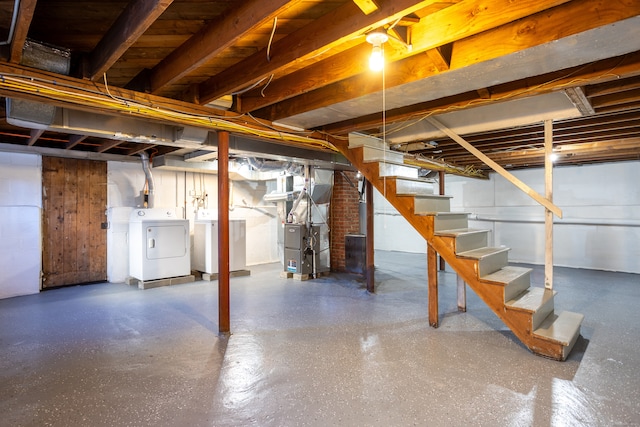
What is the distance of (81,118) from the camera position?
10.4 ft

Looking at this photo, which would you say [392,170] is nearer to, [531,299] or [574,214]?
[531,299]

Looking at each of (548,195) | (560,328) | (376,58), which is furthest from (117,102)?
(560,328)

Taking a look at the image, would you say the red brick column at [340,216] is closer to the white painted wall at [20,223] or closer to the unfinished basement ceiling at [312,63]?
the unfinished basement ceiling at [312,63]

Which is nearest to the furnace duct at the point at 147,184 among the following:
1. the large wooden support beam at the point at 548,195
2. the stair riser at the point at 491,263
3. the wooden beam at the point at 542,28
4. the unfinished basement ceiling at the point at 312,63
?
the unfinished basement ceiling at the point at 312,63

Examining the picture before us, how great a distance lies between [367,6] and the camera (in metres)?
1.59

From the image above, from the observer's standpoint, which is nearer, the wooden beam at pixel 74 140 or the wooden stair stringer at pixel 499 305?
the wooden stair stringer at pixel 499 305

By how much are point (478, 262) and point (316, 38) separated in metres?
2.26

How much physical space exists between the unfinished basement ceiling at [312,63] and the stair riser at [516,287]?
1.50m

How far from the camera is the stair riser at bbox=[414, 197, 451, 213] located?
3371 mm

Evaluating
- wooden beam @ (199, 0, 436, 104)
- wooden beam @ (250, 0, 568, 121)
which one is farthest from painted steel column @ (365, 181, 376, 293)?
wooden beam @ (199, 0, 436, 104)

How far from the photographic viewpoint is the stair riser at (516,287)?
2908mm

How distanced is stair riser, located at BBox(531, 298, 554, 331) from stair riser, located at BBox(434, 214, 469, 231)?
3.41ft

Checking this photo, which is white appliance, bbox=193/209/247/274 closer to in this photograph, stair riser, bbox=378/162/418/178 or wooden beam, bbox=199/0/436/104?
stair riser, bbox=378/162/418/178

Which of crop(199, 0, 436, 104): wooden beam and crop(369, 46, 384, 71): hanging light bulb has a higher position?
crop(199, 0, 436, 104): wooden beam
